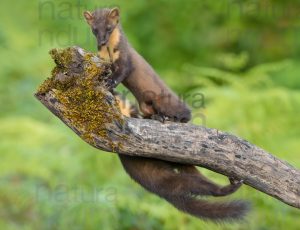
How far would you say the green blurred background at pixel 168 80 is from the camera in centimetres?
638

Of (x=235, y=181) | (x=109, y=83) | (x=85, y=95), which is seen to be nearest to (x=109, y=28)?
(x=109, y=83)

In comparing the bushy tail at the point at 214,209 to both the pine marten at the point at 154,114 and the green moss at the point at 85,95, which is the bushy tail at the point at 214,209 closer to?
the pine marten at the point at 154,114

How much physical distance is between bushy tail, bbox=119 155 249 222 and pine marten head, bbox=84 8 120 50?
0.80 meters

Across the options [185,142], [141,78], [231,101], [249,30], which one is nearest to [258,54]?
[249,30]

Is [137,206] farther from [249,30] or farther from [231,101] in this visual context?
[249,30]

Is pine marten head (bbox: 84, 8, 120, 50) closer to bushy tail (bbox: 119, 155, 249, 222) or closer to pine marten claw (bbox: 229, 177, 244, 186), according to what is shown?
bushy tail (bbox: 119, 155, 249, 222)

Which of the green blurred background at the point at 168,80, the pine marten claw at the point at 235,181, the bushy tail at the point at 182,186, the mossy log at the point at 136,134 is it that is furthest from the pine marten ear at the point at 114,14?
the green blurred background at the point at 168,80

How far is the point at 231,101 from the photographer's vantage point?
7191 mm

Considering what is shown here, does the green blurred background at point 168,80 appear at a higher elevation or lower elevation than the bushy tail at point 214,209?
lower

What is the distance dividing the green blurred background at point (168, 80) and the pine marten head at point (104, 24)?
1472 mm

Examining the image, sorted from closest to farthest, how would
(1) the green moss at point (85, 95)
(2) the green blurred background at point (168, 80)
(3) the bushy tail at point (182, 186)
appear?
(1) the green moss at point (85, 95), (3) the bushy tail at point (182, 186), (2) the green blurred background at point (168, 80)

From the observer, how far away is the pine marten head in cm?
458

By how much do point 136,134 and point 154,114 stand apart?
95cm

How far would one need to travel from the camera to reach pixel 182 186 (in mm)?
4254
